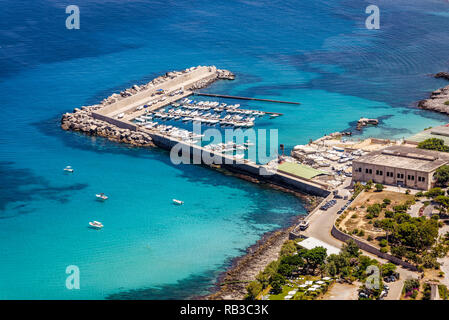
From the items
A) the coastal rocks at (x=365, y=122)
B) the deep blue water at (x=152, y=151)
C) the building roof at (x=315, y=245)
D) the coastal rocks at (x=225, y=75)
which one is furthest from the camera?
the coastal rocks at (x=225, y=75)

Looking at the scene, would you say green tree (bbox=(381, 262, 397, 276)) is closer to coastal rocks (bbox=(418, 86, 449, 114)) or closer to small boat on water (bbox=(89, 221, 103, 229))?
small boat on water (bbox=(89, 221, 103, 229))

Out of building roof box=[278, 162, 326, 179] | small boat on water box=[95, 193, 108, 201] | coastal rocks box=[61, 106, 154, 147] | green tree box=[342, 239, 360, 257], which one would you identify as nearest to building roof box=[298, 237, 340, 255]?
green tree box=[342, 239, 360, 257]

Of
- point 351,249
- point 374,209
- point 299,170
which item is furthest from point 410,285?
point 299,170

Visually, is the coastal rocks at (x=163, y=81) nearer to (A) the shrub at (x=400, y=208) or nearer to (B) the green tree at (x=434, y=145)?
(B) the green tree at (x=434, y=145)

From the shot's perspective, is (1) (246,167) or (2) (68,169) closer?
(1) (246,167)

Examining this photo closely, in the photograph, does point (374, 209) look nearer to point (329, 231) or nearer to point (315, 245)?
point (329, 231)

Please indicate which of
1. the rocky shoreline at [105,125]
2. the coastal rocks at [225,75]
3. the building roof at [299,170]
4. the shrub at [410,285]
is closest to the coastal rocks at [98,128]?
the rocky shoreline at [105,125]

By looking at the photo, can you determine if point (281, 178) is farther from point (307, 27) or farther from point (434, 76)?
point (307, 27)
